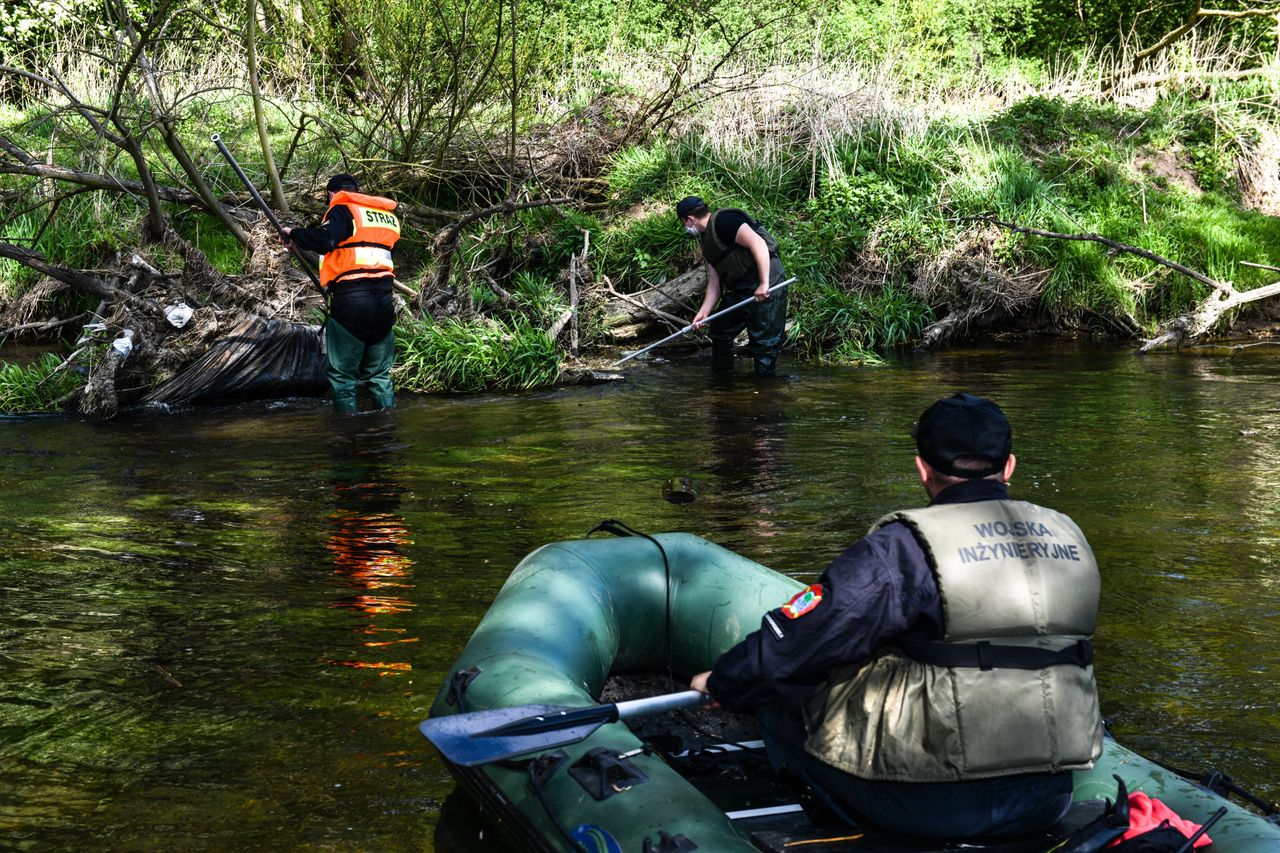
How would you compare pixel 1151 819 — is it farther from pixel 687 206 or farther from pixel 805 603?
pixel 687 206

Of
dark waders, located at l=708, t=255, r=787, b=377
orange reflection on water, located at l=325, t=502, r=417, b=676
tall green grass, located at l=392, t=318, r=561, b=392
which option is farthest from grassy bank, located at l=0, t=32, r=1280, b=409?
orange reflection on water, located at l=325, t=502, r=417, b=676

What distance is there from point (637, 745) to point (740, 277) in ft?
25.4

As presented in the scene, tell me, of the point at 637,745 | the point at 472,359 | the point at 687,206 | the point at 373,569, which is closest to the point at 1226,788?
the point at 637,745

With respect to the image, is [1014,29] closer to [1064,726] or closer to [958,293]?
[958,293]

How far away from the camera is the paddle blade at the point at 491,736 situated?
109 inches

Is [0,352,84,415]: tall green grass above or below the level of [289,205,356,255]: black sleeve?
below

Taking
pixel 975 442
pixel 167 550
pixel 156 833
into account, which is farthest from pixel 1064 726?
pixel 167 550

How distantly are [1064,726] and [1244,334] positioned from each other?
36.1ft

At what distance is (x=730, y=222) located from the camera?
10.1 meters

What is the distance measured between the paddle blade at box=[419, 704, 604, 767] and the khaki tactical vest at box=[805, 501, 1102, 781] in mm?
632

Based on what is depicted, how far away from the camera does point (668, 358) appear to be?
12.0 metres

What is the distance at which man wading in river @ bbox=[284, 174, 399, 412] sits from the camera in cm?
834

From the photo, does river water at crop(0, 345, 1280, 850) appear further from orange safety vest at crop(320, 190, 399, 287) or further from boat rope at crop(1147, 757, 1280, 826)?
orange safety vest at crop(320, 190, 399, 287)

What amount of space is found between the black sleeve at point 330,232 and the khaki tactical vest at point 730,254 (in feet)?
9.77
